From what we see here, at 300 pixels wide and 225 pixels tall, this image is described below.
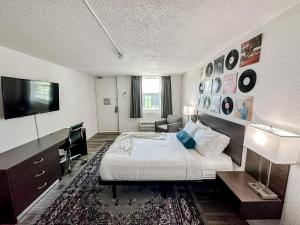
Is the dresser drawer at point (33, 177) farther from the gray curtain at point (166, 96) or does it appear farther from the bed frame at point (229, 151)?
the gray curtain at point (166, 96)

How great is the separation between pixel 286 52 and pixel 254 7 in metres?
0.52

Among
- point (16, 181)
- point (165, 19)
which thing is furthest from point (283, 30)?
point (16, 181)

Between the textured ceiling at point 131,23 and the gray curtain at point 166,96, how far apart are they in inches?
121

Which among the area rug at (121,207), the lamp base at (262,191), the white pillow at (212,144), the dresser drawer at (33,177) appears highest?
the white pillow at (212,144)

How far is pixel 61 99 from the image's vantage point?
3.56 meters

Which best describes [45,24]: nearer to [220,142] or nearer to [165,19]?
[165,19]

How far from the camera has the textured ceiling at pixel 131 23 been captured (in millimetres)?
1237

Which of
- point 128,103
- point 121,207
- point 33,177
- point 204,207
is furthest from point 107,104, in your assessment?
point 204,207

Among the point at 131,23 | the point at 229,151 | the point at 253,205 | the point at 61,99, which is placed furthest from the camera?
the point at 61,99

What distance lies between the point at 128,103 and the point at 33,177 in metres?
4.00

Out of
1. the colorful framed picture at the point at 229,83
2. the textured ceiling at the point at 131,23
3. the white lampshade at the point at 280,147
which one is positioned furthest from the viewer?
the colorful framed picture at the point at 229,83

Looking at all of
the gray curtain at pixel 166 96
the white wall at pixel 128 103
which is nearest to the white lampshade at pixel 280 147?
the gray curtain at pixel 166 96

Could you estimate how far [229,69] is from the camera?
2.33 m

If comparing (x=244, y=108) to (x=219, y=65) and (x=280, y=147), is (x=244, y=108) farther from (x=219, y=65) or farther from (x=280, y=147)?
(x=219, y=65)
